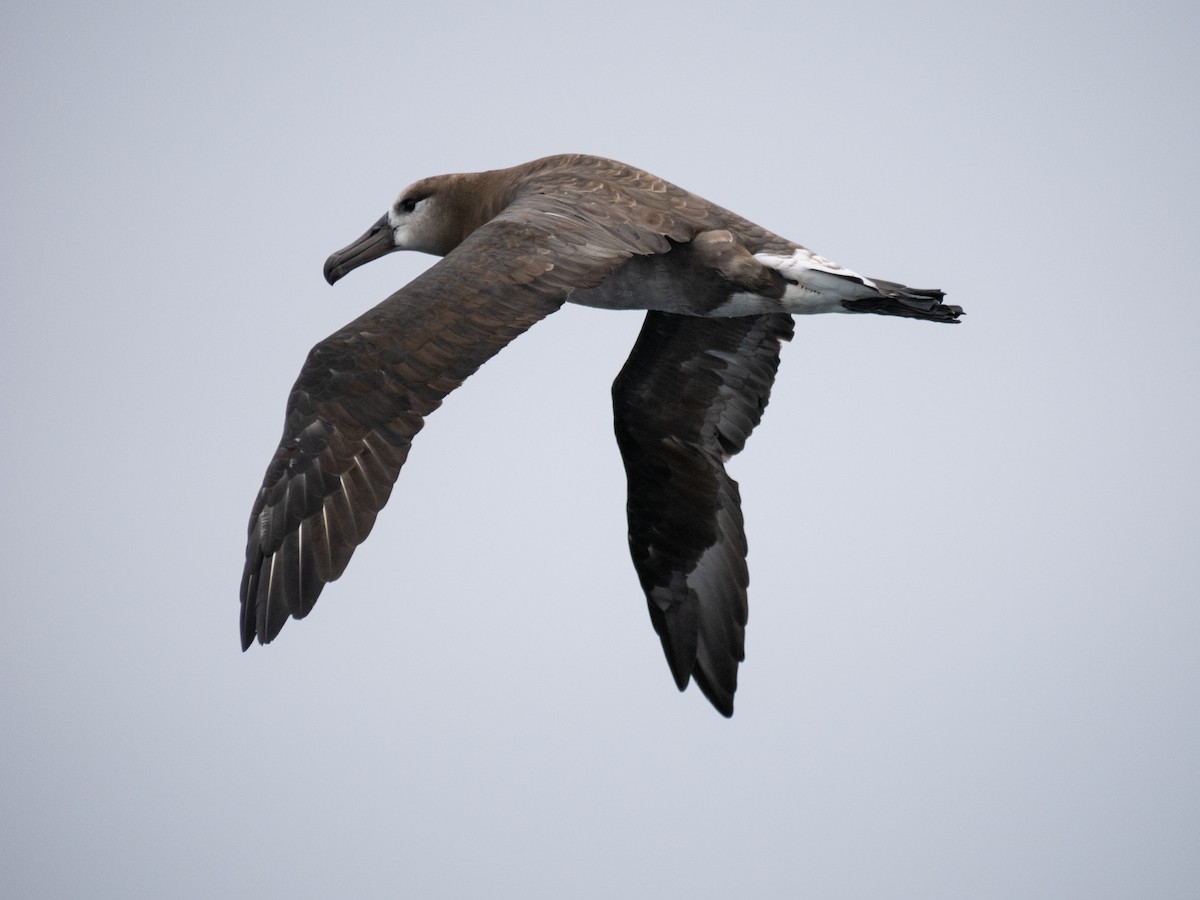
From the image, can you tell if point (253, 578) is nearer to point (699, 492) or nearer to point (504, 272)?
point (504, 272)

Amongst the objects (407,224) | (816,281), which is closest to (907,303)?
(816,281)

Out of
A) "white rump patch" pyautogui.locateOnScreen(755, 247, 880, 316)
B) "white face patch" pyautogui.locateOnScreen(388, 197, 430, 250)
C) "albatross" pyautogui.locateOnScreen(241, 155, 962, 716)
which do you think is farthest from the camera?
"white face patch" pyautogui.locateOnScreen(388, 197, 430, 250)

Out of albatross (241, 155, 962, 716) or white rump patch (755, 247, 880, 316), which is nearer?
albatross (241, 155, 962, 716)

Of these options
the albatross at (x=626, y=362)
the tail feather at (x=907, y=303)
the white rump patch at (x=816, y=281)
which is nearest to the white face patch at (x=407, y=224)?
the albatross at (x=626, y=362)

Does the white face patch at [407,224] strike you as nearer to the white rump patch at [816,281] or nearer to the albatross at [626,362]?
the albatross at [626,362]

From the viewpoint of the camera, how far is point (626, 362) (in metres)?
10.6

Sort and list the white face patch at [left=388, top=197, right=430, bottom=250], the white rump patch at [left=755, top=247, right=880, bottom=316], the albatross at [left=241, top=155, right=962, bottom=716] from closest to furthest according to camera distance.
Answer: the albatross at [left=241, top=155, right=962, bottom=716]
the white rump patch at [left=755, top=247, right=880, bottom=316]
the white face patch at [left=388, top=197, right=430, bottom=250]

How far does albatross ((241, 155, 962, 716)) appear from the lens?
7309 millimetres

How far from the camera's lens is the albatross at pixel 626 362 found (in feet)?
24.0

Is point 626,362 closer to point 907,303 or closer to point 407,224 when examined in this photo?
point 407,224

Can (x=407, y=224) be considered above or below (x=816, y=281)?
above

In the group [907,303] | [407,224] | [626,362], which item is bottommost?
[907,303]

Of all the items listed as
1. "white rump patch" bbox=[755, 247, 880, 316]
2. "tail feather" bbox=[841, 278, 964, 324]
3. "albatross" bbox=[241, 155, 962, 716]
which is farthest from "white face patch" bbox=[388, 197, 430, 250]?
"tail feather" bbox=[841, 278, 964, 324]

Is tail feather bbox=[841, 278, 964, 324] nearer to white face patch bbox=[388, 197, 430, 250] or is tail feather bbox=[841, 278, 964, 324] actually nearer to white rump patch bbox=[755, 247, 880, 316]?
white rump patch bbox=[755, 247, 880, 316]
